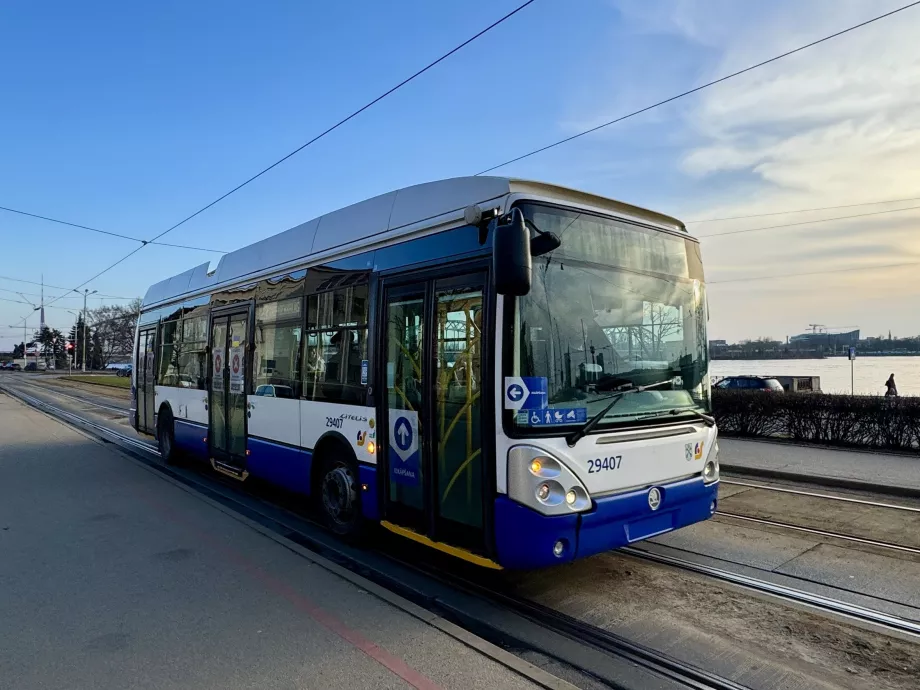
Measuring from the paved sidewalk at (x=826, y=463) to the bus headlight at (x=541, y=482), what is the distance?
262 inches

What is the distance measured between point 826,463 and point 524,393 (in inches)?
331

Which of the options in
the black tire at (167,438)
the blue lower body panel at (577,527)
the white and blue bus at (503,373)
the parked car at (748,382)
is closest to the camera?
the blue lower body panel at (577,527)

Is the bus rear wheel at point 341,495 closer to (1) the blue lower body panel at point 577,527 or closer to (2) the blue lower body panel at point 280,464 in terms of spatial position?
(2) the blue lower body panel at point 280,464

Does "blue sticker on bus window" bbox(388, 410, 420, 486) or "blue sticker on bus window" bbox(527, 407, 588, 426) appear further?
"blue sticker on bus window" bbox(388, 410, 420, 486)

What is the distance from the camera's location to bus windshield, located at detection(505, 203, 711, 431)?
445 cm

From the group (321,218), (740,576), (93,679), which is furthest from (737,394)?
(93,679)

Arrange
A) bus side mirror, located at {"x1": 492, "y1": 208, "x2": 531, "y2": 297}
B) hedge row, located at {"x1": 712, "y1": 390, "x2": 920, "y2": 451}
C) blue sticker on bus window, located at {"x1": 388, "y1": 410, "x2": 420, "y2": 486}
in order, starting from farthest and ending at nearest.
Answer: hedge row, located at {"x1": 712, "y1": 390, "x2": 920, "y2": 451}
blue sticker on bus window, located at {"x1": 388, "y1": 410, "x2": 420, "y2": 486}
bus side mirror, located at {"x1": 492, "y1": 208, "x2": 531, "y2": 297}

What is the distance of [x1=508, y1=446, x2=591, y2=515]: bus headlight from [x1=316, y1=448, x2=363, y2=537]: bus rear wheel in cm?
231

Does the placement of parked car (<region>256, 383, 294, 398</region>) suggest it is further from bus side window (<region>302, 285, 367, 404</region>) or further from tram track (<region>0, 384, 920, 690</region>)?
tram track (<region>0, 384, 920, 690</region>)

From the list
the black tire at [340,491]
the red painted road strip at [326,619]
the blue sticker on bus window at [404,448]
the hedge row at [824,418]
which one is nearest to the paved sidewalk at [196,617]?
the red painted road strip at [326,619]

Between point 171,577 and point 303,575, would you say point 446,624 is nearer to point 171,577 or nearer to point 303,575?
point 303,575

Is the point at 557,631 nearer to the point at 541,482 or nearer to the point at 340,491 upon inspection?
the point at 541,482

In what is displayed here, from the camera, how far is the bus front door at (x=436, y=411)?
4742 millimetres

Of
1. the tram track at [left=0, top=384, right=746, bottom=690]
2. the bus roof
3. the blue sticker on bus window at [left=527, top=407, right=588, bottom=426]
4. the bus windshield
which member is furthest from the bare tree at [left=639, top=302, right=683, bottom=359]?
the tram track at [left=0, top=384, right=746, bottom=690]
